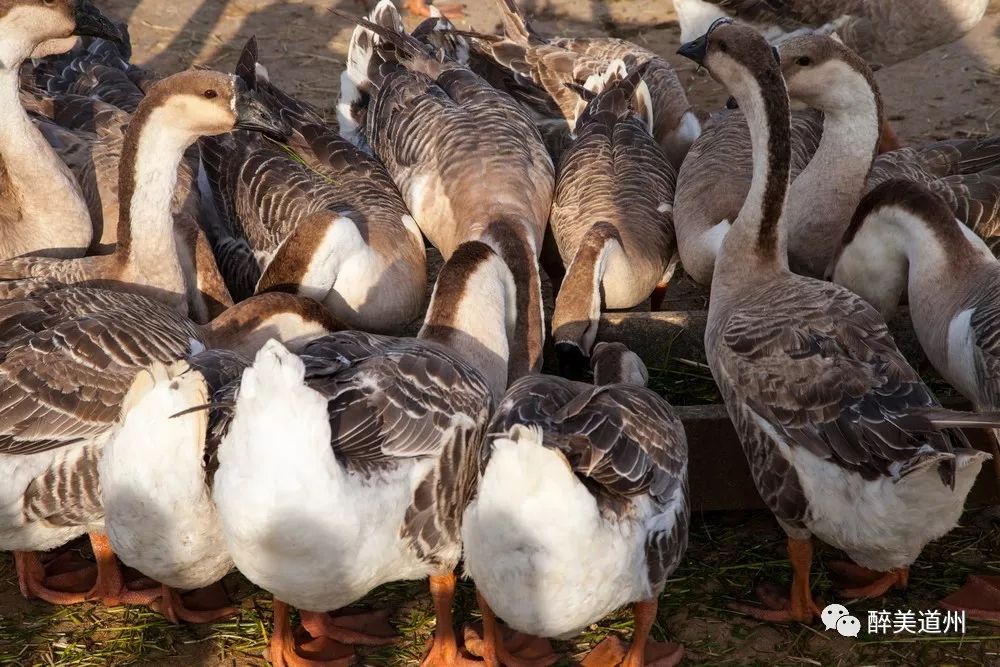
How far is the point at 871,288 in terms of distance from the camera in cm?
540

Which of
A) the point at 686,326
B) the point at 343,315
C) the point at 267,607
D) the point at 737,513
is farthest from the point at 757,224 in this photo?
the point at 267,607

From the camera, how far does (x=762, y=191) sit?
4.91m

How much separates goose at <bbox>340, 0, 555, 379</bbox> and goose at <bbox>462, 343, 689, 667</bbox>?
135 cm

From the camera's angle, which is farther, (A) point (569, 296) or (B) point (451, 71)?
(B) point (451, 71)

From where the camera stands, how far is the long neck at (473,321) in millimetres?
4777

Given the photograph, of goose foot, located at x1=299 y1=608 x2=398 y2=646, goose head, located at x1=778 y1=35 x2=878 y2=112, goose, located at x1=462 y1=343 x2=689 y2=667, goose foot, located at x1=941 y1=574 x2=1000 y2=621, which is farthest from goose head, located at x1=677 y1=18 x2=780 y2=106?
goose foot, located at x1=299 y1=608 x2=398 y2=646

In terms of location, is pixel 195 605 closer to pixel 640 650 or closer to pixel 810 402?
pixel 640 650

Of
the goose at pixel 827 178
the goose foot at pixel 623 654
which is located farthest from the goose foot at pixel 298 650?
the goose at pixel 827 178

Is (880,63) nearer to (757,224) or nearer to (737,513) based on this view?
(757,224)

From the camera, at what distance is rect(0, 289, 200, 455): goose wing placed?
4.10 meters

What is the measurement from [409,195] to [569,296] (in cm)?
158

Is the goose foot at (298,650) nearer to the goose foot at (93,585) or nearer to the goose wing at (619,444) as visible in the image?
the goose foot at (93,585)

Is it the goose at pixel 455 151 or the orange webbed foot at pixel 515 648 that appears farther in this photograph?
the goose at pixel 455 151

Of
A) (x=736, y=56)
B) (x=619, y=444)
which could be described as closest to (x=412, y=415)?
(x=619, y=444)
